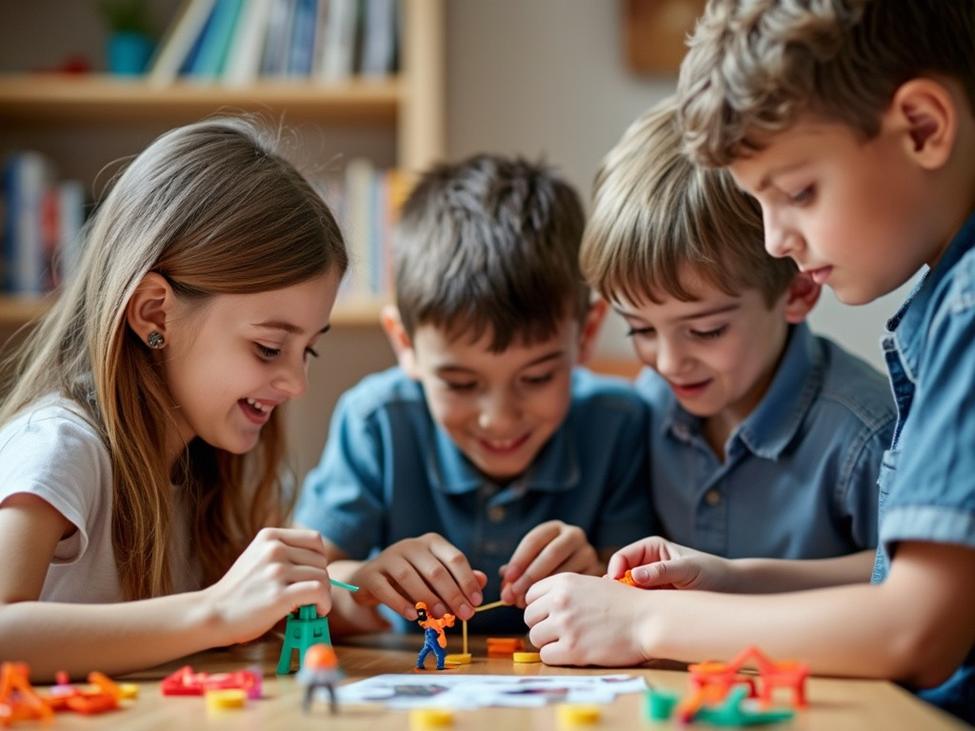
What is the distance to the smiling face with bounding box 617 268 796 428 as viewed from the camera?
57.6 inches

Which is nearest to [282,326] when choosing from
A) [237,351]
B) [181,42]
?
[237,351]

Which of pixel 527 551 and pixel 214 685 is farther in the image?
pixel 527 551

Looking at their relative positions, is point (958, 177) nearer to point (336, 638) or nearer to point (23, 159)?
point (336, 638)

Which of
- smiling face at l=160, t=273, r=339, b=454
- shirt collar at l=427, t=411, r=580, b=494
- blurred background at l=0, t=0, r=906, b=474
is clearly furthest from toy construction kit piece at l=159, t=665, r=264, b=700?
blurred background at l=0, t=0, r=906, b=474

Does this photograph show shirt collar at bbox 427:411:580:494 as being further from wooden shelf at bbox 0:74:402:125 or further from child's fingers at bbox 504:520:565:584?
wooden shelf at bbox 0:74:402:125

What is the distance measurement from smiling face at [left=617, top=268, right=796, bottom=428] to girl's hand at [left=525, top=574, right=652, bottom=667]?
1.45 ft

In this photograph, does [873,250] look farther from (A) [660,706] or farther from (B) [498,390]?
(B) [498,390]

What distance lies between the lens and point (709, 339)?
4.86 feet

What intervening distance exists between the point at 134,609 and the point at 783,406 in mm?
884

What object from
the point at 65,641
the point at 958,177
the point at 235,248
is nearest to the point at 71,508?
the point at 65,641

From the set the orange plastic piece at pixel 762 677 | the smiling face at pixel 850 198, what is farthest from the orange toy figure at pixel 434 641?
the smiling face at pixel 850 198

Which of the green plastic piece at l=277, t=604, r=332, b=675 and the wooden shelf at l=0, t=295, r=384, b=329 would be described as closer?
the green plastic piece at l=277, t=604, r=332, b=675

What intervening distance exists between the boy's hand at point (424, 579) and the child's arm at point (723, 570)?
0.54 ft

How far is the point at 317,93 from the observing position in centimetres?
245
